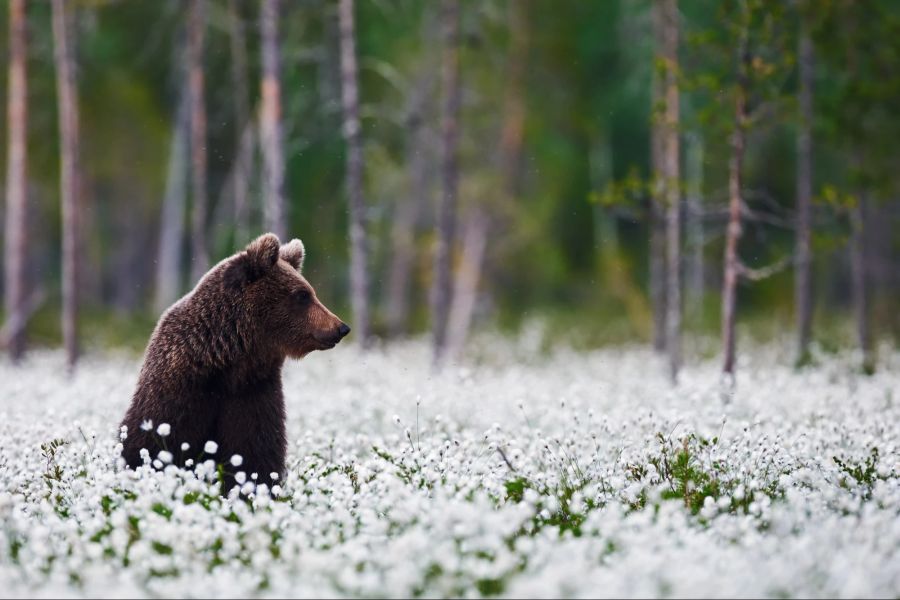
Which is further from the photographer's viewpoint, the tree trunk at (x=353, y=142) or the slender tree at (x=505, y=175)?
the slender tree at (x=505, y=175)

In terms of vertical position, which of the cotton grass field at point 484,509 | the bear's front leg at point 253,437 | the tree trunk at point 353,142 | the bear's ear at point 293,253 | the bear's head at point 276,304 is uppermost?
the tree trunk at point 353,142

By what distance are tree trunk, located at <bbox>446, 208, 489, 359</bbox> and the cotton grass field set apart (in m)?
18.7

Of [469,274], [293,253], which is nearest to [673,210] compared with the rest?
[293,253]

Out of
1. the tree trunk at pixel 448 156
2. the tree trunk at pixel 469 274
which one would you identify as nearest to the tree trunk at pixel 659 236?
the tree trunk at pixel 448 156

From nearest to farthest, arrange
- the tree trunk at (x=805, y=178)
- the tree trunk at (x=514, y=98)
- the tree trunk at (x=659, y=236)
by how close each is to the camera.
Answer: the tree trunk at (x=805, y=178)
the tree trunk at (x=659, y=236)
the tree trunk at (x=514, y=98)

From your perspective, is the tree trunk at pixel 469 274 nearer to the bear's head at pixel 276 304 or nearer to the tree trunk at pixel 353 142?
the tree trunk at pixel 353 142

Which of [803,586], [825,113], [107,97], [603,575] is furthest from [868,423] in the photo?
[107,97]

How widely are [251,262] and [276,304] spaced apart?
0.35m

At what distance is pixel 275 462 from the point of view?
7289mm

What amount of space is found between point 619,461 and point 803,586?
2643mm

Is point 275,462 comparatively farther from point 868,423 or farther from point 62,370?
point 62,370

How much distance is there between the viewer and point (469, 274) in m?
31.4

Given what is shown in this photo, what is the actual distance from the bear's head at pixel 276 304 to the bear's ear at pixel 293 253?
405 mm

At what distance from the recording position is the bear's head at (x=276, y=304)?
24.5 feet
